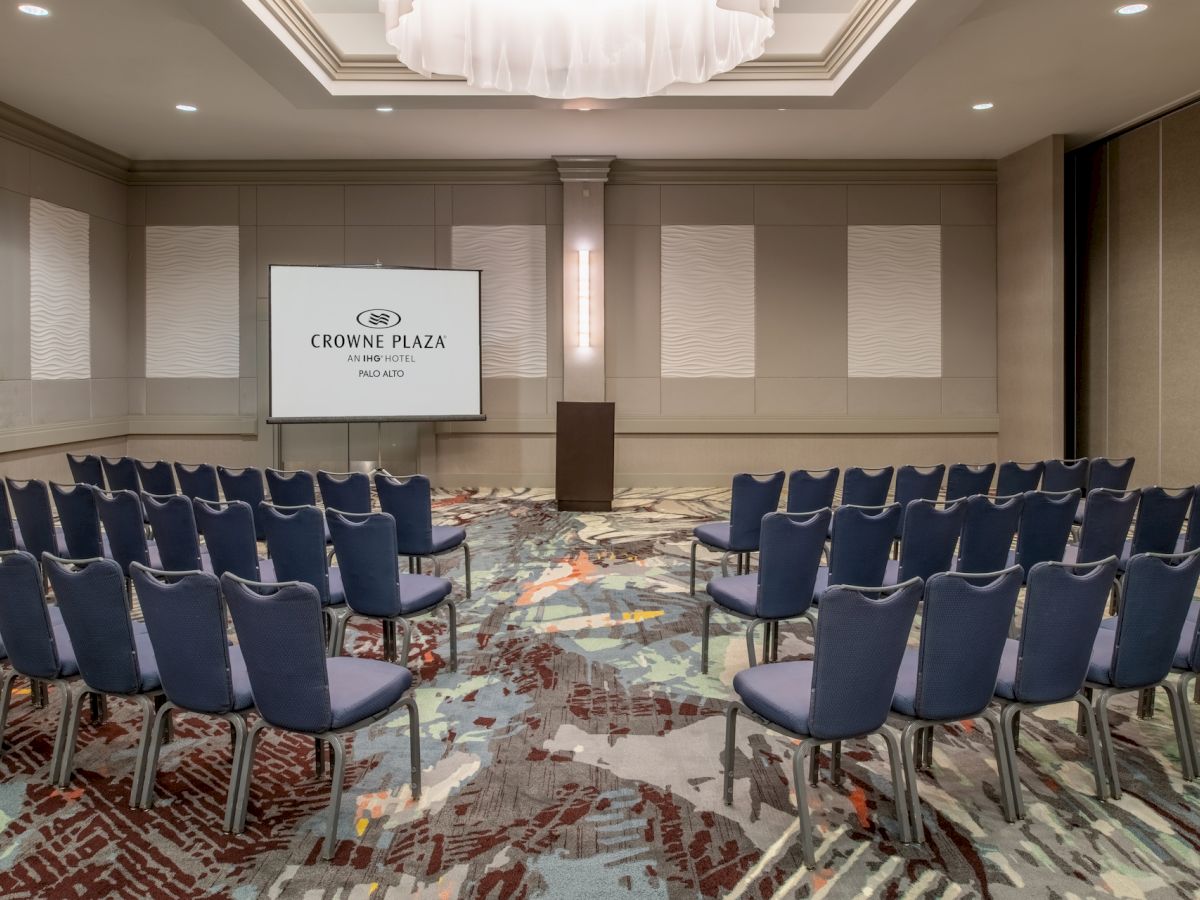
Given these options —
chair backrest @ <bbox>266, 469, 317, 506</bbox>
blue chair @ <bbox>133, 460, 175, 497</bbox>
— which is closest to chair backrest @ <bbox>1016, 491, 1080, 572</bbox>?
chair backrest @ <bbox>266, 469, 317, 506</bbox>

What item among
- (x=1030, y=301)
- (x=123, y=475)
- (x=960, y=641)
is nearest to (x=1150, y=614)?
(x=960, y=641)

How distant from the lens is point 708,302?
11523 millimetres

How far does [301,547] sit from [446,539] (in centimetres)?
146

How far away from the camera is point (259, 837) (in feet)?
9.84

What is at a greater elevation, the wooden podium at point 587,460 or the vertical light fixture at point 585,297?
the vertical light fixture at point 585,297

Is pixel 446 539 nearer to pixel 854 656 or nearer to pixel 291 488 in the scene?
pixel 291 488

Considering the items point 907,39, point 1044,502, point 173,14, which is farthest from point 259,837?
point 907,39

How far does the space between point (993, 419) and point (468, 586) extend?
821 centimetres

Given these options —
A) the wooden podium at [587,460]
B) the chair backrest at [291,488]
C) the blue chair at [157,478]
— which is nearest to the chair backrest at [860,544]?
the chair backrest at [291,488]

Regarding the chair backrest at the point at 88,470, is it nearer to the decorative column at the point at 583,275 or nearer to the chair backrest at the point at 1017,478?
the decorative column at the point at 583,275

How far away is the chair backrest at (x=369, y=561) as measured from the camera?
4.18 m

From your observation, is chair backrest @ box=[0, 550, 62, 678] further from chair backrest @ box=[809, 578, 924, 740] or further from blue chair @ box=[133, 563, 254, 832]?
chair backrest @ box=[809, 578, 924, 740]

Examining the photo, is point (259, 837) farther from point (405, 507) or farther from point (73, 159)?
point (73, 159)

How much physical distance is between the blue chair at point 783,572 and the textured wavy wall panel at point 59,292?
27.9 feet
